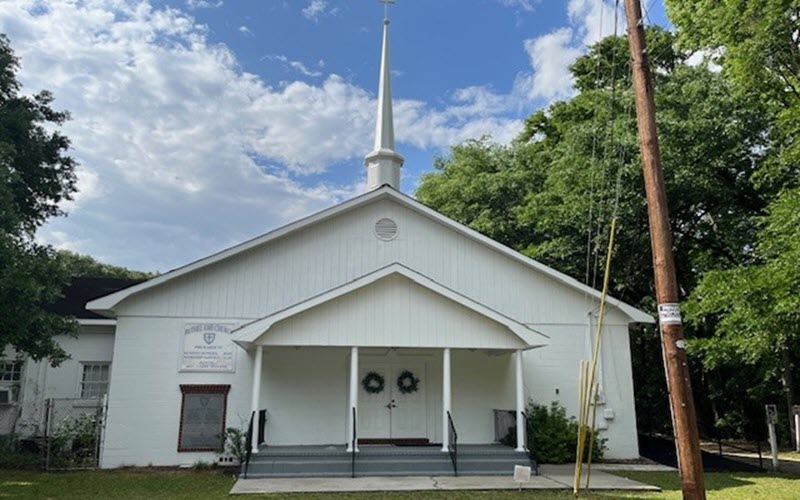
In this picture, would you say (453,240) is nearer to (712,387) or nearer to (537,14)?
(537,14)

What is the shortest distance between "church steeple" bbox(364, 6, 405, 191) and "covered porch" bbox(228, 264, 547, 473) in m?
5.56

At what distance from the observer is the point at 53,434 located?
549 inches

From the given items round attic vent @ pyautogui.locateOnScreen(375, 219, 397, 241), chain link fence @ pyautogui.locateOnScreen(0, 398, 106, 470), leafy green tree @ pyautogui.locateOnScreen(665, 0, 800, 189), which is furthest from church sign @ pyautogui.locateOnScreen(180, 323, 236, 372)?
leafy green tree @ pyautogui.locateOnScreen(665, 0, 800, 189)

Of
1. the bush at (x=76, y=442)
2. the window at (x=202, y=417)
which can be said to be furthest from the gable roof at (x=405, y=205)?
the window at (x=202, y=417)

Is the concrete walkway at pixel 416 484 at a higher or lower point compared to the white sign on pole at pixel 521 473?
lower

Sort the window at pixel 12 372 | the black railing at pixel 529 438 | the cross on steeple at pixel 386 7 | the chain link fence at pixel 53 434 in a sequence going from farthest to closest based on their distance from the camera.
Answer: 1. the cross on steeple at pixel 386 7
2. the window at pixel 12 372
3. the chain link fence at pixel 53 434
4. the black railing at pixel 529 438

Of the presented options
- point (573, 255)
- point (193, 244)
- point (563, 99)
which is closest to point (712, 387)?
point (573, 255)

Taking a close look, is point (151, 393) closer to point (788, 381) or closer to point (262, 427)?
point (262, 427)

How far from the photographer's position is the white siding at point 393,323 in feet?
42.4

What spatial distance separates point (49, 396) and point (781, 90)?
22.5 m

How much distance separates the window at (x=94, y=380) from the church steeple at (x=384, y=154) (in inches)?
384

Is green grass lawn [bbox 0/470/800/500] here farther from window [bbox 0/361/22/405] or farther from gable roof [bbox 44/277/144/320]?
gable roof [bbox 44/277/144/320]

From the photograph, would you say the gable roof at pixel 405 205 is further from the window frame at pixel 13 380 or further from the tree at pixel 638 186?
A: the window frame at pixel 13 380

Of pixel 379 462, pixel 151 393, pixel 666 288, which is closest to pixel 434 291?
pixel 379 462
